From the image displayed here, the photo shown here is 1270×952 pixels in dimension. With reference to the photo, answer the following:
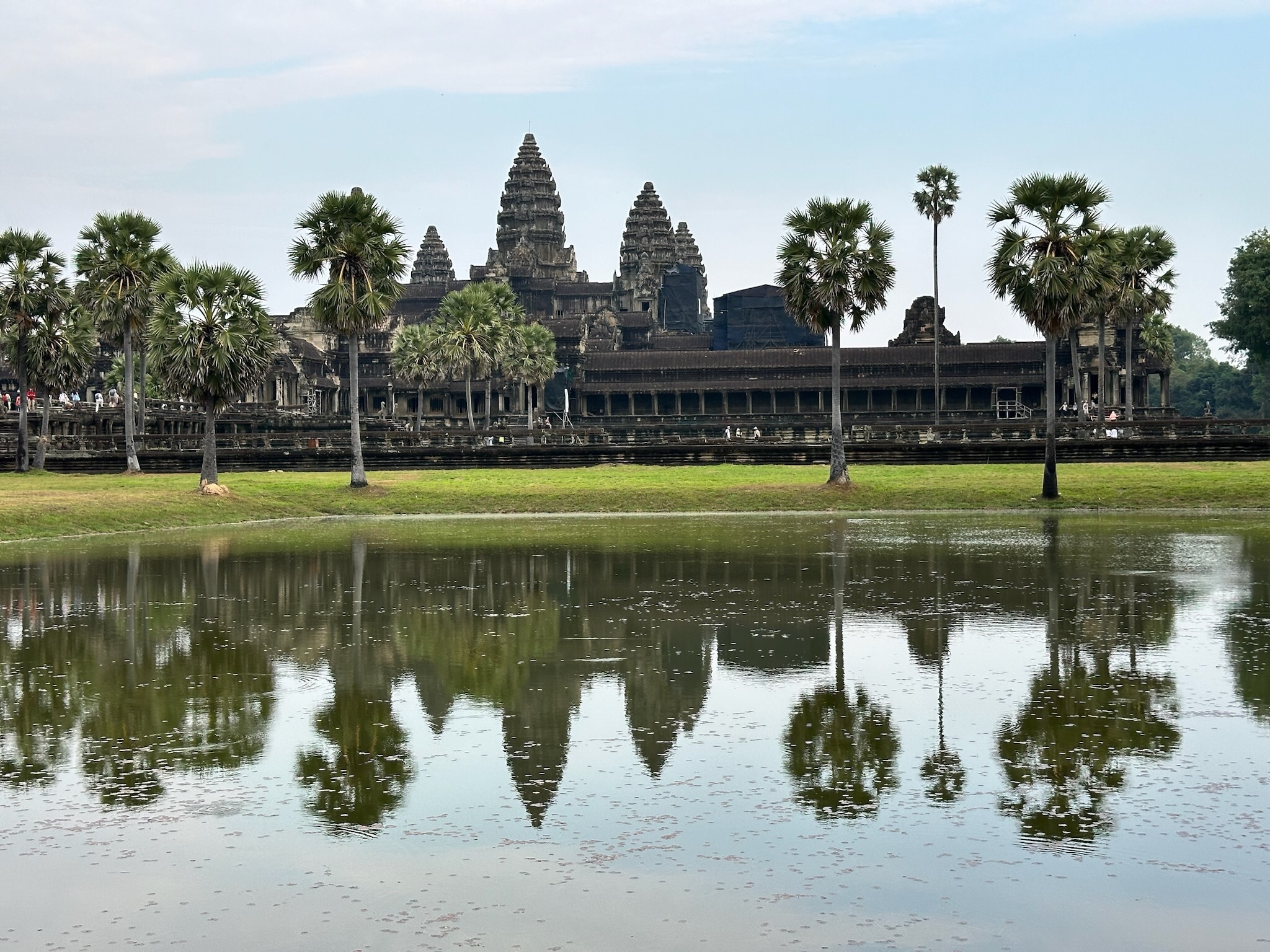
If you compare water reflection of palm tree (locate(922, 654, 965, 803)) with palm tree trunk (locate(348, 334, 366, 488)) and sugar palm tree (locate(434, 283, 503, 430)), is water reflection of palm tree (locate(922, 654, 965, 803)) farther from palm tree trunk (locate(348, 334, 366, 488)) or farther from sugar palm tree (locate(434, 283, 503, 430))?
sugar palm tree (locate(434, 283, 503, 430))

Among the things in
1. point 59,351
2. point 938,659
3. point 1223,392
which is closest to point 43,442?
point 59,351

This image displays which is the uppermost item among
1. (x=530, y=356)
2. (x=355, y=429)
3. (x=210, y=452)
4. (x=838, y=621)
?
(x=530, y=356)

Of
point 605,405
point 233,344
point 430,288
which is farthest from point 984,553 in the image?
point 430,288

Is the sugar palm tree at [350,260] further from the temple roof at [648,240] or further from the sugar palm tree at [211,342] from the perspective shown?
the temple roof at [648,240]

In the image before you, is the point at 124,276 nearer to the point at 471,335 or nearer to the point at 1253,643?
the point at 471,335

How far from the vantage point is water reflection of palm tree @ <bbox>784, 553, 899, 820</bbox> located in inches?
429

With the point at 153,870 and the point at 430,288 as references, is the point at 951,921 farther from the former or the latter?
the point at 430,288

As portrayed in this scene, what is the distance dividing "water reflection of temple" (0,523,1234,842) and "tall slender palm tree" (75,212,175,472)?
107ft

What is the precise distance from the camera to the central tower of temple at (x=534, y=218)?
156750mm

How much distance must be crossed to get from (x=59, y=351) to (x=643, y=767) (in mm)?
56833

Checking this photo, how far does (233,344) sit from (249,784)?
129 ft

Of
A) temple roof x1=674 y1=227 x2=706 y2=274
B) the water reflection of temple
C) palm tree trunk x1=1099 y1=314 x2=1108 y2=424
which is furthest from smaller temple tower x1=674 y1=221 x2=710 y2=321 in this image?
the water reflection of temple

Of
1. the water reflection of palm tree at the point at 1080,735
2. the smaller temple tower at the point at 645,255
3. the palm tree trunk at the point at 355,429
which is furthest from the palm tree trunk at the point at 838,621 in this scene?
the smaller temple tower at the point at 645,255

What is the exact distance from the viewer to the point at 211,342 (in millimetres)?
49000
